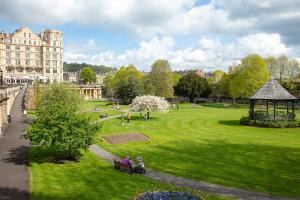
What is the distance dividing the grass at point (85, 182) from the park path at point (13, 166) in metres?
0.54

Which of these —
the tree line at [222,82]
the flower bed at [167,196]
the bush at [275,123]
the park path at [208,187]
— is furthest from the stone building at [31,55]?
the flower bed at [167,196]

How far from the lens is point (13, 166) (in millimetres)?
24938

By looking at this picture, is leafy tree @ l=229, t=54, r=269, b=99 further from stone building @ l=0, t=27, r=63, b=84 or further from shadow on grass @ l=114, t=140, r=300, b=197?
stone building @ l=0, t=27, r=63, b=84

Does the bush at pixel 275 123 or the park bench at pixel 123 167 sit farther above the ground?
the bush at pixel 275 123

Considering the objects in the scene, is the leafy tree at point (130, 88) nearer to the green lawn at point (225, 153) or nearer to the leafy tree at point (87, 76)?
the green lawn at point (225, 153)

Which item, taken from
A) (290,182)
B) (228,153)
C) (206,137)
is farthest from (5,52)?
(290,182)

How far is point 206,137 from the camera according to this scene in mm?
37969

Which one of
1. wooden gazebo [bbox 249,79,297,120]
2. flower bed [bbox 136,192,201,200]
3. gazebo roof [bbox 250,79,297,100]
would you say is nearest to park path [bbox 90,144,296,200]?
flower bed [bbox 136,192,201,200]

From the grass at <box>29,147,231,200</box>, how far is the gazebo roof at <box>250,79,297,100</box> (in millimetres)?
29462

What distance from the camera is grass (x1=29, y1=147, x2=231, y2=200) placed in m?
18.7

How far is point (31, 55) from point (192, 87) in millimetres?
63489

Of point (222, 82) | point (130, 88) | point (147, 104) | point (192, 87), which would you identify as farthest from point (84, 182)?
point (222, 82)

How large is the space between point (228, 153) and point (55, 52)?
4496 inches

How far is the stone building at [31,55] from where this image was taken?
407ft
